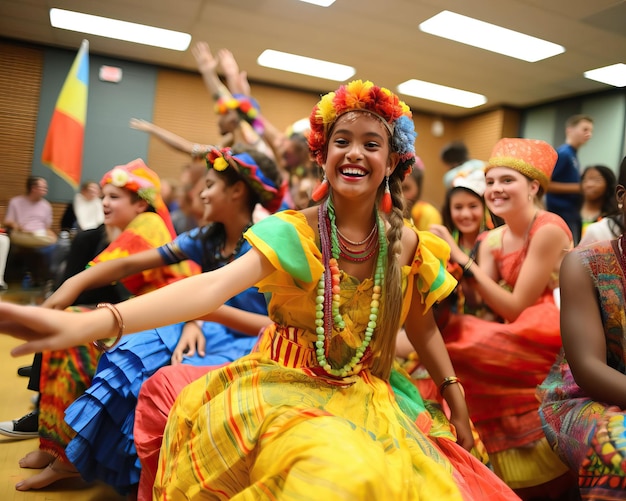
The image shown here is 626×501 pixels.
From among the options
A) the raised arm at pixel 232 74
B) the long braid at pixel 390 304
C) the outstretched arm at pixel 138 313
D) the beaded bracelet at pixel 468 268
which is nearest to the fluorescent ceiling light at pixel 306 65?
the raised arm at pixel 232 74

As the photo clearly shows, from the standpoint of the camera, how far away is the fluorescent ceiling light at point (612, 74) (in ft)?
8.81

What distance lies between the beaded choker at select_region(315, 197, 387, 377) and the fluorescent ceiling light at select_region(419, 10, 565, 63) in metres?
2.59

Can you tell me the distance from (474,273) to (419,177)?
160cm

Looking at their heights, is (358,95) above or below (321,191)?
above

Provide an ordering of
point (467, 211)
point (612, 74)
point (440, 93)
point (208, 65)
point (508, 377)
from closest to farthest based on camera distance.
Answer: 1. point (508, 377)
2. point (467, 211)
3. point (612, 74)
4. point (208, 65)
5. point (440, 93)

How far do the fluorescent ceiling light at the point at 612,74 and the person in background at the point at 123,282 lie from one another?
2.42 meters

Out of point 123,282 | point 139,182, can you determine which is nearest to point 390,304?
point 123,282

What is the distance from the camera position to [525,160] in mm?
2172

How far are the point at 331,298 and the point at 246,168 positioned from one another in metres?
1.08

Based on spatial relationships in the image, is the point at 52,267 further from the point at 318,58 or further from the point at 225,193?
the point at 318,58

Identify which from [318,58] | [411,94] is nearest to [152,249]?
[318,58]

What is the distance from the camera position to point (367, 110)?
1.46m

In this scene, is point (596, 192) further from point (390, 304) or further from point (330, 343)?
point (330, 343)

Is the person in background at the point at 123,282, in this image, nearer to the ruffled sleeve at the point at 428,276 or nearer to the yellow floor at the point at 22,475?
the yellow floor at the point at 22,475
